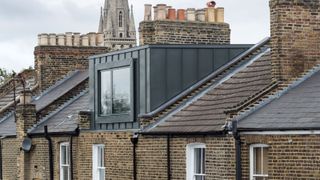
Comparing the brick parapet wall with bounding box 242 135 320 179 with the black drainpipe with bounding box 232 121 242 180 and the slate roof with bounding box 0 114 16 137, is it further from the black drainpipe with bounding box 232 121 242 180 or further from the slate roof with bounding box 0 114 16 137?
the slate roof with bounding box 0 114 16 137

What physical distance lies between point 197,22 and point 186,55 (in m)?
2.74

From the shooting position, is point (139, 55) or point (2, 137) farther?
point (2, 137)

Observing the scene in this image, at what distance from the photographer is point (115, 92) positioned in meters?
31.8

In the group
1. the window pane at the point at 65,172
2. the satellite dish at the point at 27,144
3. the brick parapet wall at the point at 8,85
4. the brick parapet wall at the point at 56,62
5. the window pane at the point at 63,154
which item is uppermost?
the brick parapet wall at the point at 56,62

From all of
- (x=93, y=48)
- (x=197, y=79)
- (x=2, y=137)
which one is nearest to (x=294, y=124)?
(x=197, y=79)

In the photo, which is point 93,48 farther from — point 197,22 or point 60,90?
point 197,22

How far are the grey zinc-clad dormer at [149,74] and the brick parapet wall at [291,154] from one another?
6556 millimetres

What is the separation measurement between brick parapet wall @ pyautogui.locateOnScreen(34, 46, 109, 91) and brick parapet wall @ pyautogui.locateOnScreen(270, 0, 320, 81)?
17600 millimetres

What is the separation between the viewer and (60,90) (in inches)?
1619

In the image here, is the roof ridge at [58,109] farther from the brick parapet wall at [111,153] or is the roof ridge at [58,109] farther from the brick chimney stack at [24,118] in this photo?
the brick parapet wall at [111,153]

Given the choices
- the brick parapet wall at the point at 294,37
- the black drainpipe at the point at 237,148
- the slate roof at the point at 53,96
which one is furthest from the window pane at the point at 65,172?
the black drainpipe at the point at 237,148

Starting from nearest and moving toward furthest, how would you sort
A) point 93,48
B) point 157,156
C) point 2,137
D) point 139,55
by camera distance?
point 157,156 → point 139,55 → point 2,137 → point 93,48

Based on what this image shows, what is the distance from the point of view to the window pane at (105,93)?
3216 cm

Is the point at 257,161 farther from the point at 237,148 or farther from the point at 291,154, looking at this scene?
the point at 291,154
